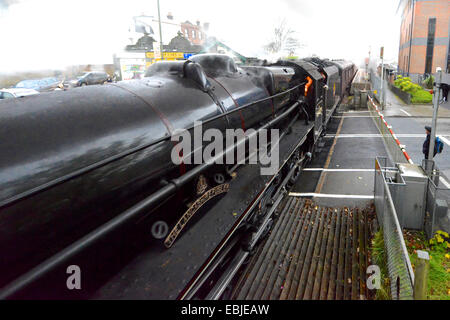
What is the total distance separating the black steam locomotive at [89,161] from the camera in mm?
2055

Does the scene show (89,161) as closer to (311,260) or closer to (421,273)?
(421,273)

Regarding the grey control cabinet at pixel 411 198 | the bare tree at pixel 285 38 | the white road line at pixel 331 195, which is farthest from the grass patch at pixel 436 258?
the bare tree at pixel 285 38

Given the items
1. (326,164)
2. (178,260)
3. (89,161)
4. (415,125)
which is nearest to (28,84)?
(326,164)

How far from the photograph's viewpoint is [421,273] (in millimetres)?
2596

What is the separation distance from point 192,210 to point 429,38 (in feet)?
132

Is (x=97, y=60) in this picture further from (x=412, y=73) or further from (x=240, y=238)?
(x=412, y=73)

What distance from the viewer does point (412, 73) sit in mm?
36125

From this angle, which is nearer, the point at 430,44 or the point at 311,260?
the point at 311,260

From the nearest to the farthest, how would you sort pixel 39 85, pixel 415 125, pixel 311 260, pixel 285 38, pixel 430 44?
pixel 311 260
pixel 415 125
pixel 39 85
pixel 430 44
pixel 285 38

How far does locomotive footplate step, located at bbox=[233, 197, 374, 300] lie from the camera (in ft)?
13.6

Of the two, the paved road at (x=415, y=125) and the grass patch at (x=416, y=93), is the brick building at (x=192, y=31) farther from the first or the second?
the paved road at (x=415, y=125)

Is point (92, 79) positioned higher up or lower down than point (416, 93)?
higher up
